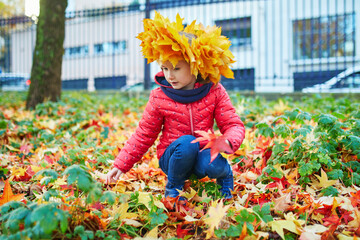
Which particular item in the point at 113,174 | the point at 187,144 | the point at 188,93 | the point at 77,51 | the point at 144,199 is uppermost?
the point at 77,51

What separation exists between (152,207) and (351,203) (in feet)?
3.53

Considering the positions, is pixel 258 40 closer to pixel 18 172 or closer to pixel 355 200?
pixel 355 200

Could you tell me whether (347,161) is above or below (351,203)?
above

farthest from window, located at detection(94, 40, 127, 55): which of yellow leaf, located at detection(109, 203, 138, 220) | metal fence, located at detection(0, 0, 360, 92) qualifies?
yellow leaf, located at detection(109, 203, 138, 220)

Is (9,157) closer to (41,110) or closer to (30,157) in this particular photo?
(30,157)

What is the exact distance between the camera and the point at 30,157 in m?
2.78

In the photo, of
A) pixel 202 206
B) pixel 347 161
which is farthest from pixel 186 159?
pixel 347 161

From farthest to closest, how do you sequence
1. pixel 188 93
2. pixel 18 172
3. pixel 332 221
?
pixel 18 172 < pixel 188 93 < pixel 332 221

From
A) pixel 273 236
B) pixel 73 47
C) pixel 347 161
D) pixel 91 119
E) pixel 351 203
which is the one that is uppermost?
pixel 73 47

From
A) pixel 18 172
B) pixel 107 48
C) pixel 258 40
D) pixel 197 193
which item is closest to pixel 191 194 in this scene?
pixel 197 193

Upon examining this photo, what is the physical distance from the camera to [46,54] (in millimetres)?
5012

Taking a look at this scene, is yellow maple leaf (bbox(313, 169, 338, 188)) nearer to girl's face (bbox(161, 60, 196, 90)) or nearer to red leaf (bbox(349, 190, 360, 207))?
red leaf (bbox(349, 190, 360, 207))

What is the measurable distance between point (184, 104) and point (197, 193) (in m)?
0.57

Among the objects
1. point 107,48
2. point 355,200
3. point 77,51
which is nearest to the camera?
point 355,200
